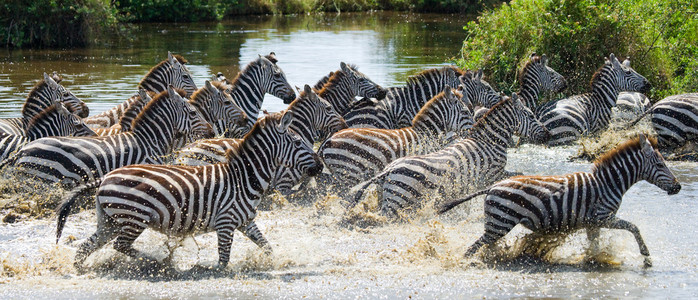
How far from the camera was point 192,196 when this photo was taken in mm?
7082

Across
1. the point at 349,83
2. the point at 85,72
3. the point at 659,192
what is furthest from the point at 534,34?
the point at 85,72

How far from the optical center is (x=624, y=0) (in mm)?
15367

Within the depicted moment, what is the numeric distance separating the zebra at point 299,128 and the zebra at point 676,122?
503 centimetres

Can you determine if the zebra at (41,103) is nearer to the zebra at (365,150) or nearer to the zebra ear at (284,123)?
the zebra at (365,150)

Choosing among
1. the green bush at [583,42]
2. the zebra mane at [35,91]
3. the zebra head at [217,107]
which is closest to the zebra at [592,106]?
the green bush at [583,42]

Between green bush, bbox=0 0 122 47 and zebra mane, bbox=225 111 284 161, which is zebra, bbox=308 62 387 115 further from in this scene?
green bush, bbox=0 0 122 47

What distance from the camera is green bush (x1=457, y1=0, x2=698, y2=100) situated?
15.2 m

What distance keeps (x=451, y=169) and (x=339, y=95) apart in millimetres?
3939

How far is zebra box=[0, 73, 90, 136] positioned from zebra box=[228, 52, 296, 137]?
240 centimetres

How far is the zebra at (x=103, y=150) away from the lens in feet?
30.0

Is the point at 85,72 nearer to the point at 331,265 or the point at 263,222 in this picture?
the point at 263,222

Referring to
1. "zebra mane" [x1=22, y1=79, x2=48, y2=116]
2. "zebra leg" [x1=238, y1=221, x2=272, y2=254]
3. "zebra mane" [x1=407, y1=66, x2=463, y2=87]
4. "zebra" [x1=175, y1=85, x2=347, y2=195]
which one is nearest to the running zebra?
"zebra mane" [x1=407, y1=66, x2=463, y2=87]

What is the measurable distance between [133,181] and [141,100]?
465 centimetres

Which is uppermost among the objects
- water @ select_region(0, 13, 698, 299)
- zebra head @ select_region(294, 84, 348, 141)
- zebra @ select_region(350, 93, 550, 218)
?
zebra head @ select_region(294, 84, 348, 141)
